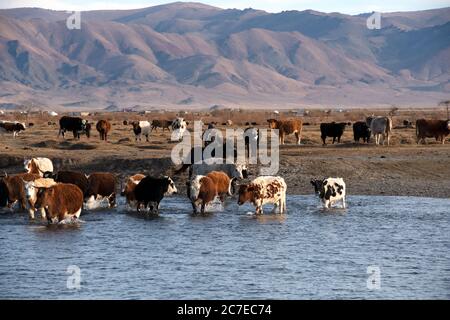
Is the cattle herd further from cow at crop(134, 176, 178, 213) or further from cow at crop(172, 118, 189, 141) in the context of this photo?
cow at crop(172, 118, 189, 141)

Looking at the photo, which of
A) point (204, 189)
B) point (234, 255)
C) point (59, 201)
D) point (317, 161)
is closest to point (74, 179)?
point (59, 201)

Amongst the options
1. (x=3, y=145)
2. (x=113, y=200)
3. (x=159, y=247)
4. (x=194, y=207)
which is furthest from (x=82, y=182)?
(x=3, y=145)

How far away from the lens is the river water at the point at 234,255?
1489 cm

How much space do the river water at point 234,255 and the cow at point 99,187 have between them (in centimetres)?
67

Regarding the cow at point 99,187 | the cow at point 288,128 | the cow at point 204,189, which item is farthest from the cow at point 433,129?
the cow at point 99,187

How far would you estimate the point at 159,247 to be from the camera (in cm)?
1872

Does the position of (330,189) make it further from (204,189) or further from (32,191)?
(32,191)

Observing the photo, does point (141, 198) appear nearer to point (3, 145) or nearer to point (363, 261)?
point (363, 261)

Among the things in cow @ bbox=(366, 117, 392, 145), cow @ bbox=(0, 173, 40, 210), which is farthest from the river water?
cow @ bbox=(366, 117, 392, 145)

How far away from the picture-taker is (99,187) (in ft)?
79.9

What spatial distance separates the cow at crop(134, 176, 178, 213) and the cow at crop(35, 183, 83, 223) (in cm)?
251

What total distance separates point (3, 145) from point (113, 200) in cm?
1601

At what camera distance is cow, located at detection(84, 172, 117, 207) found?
79.7 ft
